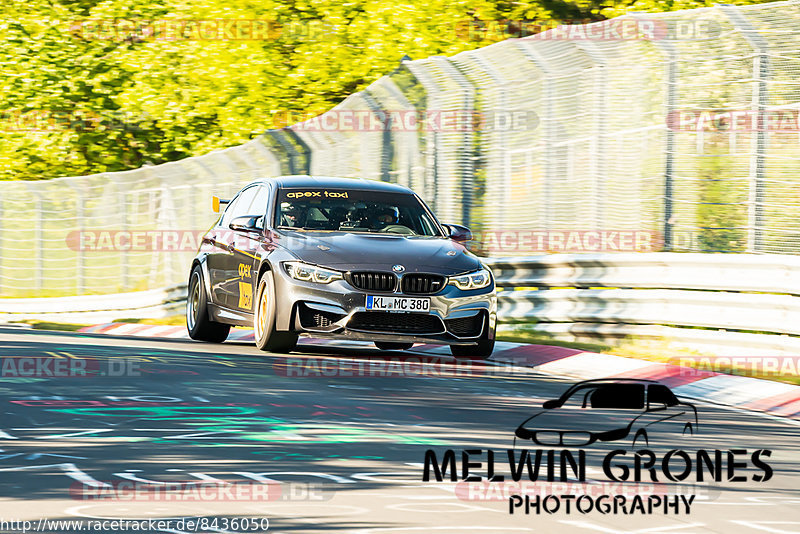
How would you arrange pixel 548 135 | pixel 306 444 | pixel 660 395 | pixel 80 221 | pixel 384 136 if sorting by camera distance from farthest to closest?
pixel 80 221
pixel 384 136
pixel 548 135
pixel 660 395
pixel 306 444

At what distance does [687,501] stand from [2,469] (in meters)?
3.29

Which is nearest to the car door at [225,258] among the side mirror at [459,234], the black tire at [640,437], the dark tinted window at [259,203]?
the dark tinted window at [259,203]

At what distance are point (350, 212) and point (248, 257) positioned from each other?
3.49ft

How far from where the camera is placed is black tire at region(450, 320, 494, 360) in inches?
523

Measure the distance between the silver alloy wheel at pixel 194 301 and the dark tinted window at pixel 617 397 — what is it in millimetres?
5768

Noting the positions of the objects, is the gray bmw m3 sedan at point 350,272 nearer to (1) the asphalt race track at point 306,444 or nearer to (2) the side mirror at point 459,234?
(2) the side mirror at point 459,234

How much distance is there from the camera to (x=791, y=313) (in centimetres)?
1298

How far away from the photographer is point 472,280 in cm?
1303

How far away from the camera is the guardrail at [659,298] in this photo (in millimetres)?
13258

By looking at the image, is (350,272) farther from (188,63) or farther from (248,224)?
(188,63)

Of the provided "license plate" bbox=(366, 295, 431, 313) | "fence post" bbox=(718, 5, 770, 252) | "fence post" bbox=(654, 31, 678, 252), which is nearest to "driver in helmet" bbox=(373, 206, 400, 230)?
"license plate" bbox=(366, 295, 431, 313)

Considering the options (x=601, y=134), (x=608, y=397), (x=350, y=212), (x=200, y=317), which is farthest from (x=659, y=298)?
(x=200, y=317)

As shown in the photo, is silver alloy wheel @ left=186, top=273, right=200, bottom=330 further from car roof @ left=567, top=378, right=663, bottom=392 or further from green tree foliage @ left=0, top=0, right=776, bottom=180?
green tree foliage @ left=0, top=0, right=776, bottom=180

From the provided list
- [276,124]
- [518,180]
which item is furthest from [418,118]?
[276,124]
